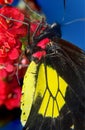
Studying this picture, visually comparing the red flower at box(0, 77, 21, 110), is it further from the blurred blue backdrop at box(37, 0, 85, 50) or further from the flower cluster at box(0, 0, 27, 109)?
the blurred blue backdrop at box(37, 0, 85, 50)

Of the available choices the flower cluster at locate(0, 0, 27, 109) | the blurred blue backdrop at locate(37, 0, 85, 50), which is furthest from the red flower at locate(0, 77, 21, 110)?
the blurred blue backdrop at locate(37, 0, 85, 50)

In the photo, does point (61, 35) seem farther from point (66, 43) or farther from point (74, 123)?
point (74, 123)

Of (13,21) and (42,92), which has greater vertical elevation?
(13,21)

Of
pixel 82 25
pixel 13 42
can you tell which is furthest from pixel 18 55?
pixel 82 25

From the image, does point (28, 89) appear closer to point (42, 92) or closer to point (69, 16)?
point (42, 92)

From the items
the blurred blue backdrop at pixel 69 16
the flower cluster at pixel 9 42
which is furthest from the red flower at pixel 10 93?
the blurred blue backdrop at pixel 69 16

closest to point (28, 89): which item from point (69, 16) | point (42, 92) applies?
point (42, 92)
